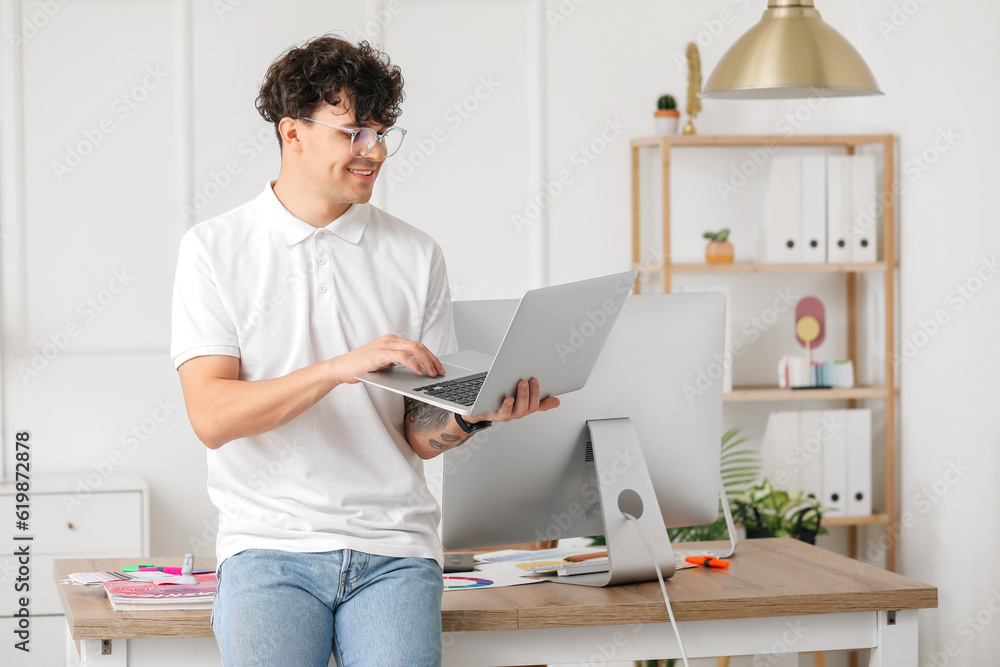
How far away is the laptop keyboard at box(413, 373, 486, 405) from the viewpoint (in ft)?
4.74

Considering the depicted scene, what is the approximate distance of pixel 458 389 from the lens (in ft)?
4.85

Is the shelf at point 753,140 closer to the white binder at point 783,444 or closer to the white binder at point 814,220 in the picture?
the white binder at point 814,220

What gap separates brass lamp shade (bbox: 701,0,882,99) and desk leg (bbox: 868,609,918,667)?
1063mm

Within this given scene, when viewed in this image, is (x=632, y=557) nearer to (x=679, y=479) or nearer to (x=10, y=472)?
(x=679, y=479)

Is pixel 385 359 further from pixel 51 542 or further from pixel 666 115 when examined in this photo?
pixel 666 115

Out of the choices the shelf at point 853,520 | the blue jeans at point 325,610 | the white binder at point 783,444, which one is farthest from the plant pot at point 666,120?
the blue jeans at point 325,610

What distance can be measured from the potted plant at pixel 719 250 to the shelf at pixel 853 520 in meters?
0.96

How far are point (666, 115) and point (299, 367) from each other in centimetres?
230

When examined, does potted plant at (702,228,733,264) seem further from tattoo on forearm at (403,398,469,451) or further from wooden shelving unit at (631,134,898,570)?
tattoo on forearm at (403,398,469,451)

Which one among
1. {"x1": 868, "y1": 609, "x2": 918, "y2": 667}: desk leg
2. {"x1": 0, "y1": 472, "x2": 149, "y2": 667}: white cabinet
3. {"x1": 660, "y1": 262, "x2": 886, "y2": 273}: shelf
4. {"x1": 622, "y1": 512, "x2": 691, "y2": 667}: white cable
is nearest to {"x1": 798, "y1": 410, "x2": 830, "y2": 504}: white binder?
{"x1": 660, "y1": 262, "x2": 886, "y2": 273}: shelf

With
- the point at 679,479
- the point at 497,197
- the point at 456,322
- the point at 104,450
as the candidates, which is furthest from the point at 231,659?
the point at 497,197

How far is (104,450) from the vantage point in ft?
11.4

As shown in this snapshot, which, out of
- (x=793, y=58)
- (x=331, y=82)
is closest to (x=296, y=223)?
(x=331, y=82)

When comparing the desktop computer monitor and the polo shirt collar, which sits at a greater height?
the polo shirt collar
